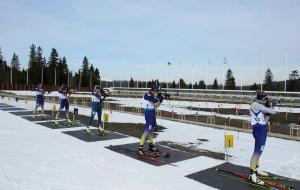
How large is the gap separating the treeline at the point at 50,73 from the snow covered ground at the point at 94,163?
96938mm

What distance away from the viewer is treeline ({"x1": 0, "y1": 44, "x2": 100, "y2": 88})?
4446 inches

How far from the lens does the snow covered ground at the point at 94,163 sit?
754 centimetres

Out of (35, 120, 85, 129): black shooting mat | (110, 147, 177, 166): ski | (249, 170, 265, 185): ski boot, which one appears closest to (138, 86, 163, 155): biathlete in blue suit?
(110, 147, 177, 166): ski

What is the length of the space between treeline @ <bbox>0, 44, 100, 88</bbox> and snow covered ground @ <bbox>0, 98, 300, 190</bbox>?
96938 mm

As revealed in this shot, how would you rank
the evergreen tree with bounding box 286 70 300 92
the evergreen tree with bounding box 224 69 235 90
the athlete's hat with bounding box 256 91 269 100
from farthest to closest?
the evergreen tree with bounding box 224 69 235 90 < the evergreen tree with bounding box 286 70 300 92 < the athlete's hat with bounding box 256 91 269 100

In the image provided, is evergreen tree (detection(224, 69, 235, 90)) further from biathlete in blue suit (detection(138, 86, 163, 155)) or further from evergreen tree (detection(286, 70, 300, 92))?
biathlete in blue suit (detection(138, 86, 163, 155))

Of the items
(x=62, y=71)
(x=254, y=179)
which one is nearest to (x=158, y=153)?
(x=254, y=179)

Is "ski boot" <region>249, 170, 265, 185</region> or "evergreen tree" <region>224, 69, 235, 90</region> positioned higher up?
"evergreen tree" <region>224, 69, 235, 90</region>

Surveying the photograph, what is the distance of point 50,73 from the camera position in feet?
376

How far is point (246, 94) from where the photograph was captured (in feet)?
200

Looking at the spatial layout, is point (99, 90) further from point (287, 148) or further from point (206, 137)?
point (287, 148)

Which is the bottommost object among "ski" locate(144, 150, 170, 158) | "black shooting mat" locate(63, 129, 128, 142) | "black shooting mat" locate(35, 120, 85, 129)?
"ski" locate(144, 150, 170, 158)

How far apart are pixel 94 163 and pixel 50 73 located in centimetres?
11093

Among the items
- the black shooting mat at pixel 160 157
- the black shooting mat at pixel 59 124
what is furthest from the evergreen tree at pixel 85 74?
the black shooting mat at pixel 160 157
